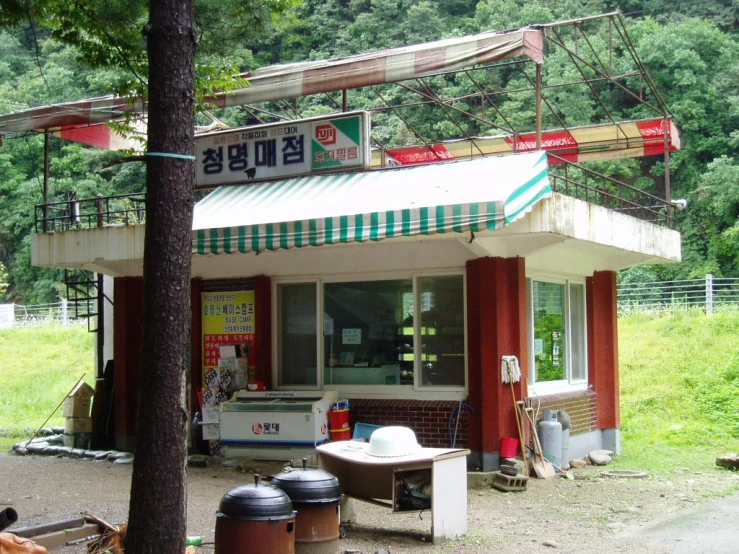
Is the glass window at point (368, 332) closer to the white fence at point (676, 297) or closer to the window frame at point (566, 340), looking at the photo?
the window frame at point (566, 340)

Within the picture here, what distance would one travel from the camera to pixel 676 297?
1246 inches

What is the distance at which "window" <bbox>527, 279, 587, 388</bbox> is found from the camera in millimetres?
13102

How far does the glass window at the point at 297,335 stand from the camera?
13422 millimetres

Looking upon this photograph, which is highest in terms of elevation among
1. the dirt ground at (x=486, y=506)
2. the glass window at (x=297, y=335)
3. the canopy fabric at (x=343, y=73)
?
the canopy fabric at (x=343, y=73)

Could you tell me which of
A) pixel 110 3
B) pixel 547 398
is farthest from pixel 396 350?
pixel 110 3

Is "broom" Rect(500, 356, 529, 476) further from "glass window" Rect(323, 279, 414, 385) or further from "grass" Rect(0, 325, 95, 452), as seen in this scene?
"grass" Rect(0, 325, 95, 452)

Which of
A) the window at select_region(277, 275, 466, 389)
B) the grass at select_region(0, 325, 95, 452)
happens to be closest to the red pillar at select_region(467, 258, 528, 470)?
the window at select_region(277, 275, 466, 389)

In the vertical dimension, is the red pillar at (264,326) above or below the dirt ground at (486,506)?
above

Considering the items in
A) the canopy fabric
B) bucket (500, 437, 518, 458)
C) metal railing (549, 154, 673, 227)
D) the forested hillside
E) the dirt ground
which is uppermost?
the forested hillside

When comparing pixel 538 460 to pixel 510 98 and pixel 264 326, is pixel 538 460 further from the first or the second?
pixel 510 98

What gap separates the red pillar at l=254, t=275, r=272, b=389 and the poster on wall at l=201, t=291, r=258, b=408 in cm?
16

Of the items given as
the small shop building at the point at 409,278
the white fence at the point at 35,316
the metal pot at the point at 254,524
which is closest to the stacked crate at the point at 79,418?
the small shop building at the point at 409,278

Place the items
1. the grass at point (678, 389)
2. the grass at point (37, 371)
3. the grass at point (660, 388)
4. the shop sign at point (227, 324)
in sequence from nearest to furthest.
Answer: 1. the shop sign at point (227, 324)
2. the grass at point (678, 389)
3. the grass at point (660, 388)
4. the grass at point (37, 371)

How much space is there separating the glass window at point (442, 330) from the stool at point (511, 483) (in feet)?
4.94
